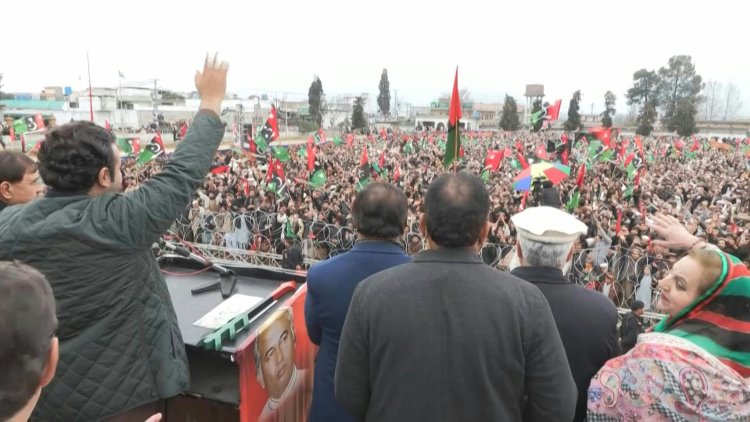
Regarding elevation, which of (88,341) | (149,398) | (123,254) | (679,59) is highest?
(679,59)

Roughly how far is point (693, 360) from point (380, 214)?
1299 millimetres

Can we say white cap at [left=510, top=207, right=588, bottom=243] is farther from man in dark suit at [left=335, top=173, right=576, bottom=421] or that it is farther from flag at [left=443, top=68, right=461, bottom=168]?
flag at [left=443, top=68, right=461, bottom=168]

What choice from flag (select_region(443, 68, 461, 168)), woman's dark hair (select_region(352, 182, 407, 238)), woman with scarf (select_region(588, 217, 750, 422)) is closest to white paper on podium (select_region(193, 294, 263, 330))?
woman's dark hair (select_region(352, 182, 407, 238))

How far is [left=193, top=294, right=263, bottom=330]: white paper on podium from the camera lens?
2361 millimetres

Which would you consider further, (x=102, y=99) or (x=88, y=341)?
(x=102, y=99)

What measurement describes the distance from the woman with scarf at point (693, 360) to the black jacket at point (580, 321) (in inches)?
7.8

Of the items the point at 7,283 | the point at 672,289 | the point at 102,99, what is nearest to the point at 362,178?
the point at 672,289

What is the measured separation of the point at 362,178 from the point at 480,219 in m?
10.9

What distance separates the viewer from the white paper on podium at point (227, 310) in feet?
7.75

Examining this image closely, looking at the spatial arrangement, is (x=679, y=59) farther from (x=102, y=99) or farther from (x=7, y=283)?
(x=7, y=283)

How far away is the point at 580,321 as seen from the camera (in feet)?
6.99

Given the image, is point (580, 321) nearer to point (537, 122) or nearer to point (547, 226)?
point (547, 226)

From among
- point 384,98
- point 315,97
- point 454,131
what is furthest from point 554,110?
point 384,98

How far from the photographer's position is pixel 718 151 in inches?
1316
